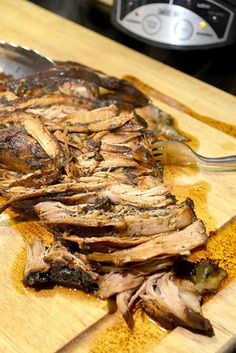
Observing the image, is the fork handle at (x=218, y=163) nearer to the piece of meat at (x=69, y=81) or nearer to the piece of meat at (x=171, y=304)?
the piece of meat at (x=69, y=81)

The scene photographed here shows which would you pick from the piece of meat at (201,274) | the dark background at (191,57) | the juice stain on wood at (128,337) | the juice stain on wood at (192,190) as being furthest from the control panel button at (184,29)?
the juice stain on wood at (128,337)

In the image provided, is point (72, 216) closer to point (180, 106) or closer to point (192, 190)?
point (192, 190)

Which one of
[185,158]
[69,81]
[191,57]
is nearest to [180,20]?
[191,57]

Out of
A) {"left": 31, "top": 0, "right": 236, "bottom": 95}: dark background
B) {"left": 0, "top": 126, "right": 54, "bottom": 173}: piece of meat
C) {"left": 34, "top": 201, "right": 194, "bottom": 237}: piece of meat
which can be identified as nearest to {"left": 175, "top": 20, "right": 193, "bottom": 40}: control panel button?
{"left": 31, "top": 0, "right": 236, "bottom": 95}: dark background

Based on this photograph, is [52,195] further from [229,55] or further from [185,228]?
[229,55]

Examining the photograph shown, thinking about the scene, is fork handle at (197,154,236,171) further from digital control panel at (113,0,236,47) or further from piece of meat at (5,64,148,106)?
digital control panel at (113,0,236,47)

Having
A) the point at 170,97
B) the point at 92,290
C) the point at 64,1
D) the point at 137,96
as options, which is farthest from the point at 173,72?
the point at 92,290
